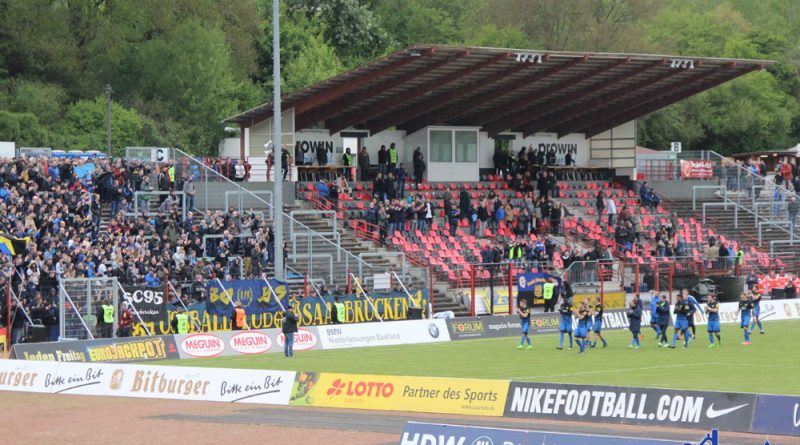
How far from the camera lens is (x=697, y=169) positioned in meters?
67.5

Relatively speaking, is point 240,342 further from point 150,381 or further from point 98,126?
point 98,126

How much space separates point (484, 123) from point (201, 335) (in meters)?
27.2

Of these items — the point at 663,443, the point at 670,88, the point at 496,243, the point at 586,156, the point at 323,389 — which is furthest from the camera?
the point at 586,156

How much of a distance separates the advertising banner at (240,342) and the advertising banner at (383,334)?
22.6 inches

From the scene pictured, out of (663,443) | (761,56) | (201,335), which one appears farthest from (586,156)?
(663,443)

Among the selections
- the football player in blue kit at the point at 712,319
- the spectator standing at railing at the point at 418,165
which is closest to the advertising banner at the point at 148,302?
the football player in blue kit at the point at 712,319

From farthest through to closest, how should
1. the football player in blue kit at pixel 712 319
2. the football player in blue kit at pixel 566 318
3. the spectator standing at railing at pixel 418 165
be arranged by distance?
the spectator standing at railing at pixel 418 165
the football player in blue kit at pixel 566 318
the football player in blue kit at pixel 712 319

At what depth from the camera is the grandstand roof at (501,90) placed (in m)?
53.4

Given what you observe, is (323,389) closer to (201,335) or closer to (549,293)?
(201,335)

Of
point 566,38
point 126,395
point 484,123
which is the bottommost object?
point 126,395

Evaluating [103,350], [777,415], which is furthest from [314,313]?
[777,415]

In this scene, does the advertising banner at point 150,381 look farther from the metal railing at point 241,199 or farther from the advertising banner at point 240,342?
the metal railing at point 241,199

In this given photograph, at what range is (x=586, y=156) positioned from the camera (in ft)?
224

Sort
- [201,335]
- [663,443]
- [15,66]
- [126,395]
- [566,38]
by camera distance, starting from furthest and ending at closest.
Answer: [566,38]
[15,66]
[201,335]
[126,395]
[663,443]
